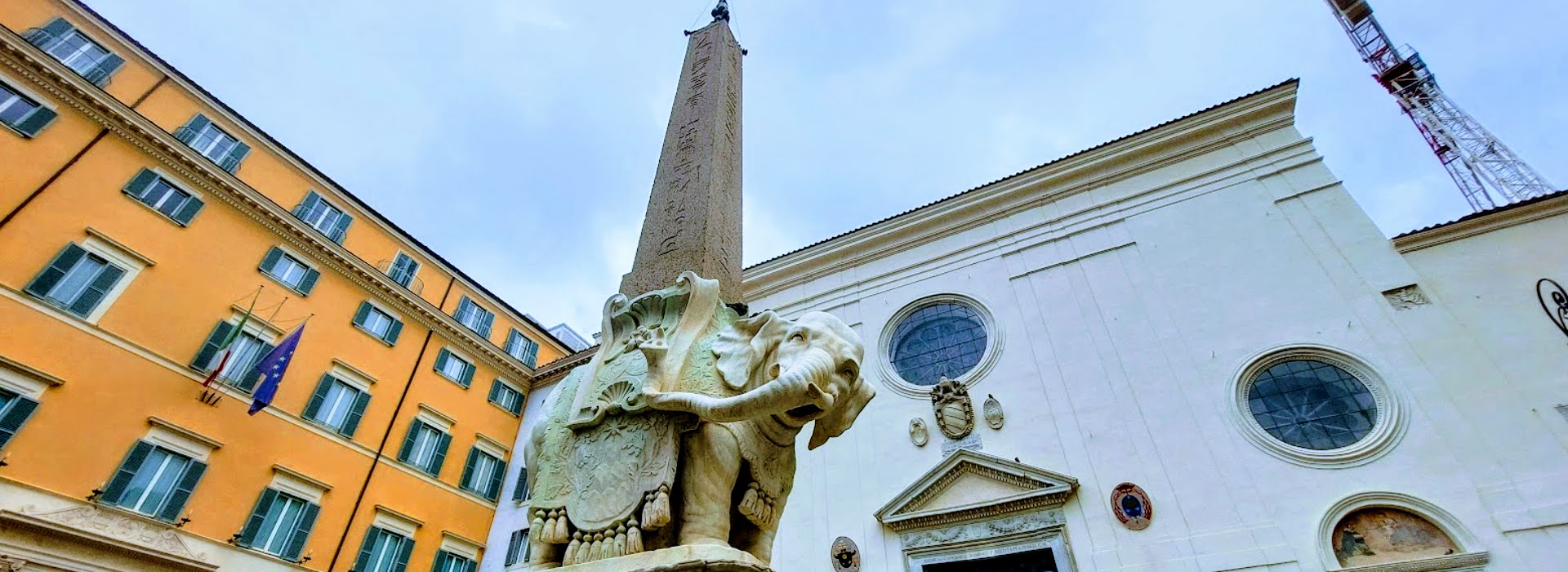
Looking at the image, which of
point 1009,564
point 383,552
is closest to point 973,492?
point 1009,564

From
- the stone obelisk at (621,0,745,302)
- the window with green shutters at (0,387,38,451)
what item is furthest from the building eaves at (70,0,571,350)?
the stone obelisk at (621,0,745,302)

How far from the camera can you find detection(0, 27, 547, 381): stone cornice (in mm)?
10320

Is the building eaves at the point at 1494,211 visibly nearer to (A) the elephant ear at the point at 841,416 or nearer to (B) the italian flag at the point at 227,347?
(A) the elephant ear at the point at 841,416

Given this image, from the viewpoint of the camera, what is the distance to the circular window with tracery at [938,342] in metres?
11.8

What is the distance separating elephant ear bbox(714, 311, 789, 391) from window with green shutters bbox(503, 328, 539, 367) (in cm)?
1624

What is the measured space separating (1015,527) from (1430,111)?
937 inches

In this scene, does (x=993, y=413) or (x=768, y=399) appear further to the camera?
(x=993, y=413)

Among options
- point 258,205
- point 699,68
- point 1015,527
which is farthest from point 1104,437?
point 258,205

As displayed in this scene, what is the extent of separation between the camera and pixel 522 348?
1798cm

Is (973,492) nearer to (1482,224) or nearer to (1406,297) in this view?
A: (1406,297)

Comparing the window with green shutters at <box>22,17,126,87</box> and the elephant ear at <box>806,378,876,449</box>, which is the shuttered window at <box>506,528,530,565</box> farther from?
the elephant ear at <box>806,378,876,449</box>

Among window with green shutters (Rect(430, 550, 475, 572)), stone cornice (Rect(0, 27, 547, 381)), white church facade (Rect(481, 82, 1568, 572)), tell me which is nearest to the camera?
white church facade (Rect(481, 82, 1568, 572))

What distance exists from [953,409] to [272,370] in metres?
11.8

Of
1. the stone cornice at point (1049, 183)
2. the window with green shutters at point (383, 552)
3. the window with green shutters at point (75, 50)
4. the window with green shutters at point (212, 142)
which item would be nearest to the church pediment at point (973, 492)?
the stone cornice at point (1049, 183)
